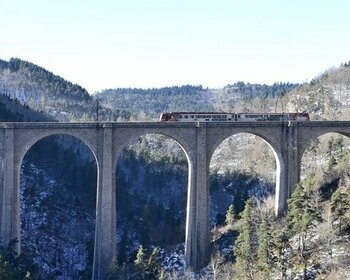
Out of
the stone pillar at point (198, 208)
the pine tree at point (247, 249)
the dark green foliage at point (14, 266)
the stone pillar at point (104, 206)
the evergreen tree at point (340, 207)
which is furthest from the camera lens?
the stone pillar at point (198, 208)

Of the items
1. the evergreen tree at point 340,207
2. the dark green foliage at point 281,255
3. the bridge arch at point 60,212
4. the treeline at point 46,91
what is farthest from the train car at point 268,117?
the treeline at point 46,91

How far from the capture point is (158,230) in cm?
7162

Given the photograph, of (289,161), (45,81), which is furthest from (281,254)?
(45,81)

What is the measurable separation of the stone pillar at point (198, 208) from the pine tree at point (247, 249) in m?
5.29

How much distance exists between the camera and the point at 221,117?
53500mm

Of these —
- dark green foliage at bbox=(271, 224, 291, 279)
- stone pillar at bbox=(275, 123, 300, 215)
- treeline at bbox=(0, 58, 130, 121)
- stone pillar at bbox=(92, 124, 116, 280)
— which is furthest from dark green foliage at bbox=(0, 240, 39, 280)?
treeline at bbox=(0, 58, 130, 121)

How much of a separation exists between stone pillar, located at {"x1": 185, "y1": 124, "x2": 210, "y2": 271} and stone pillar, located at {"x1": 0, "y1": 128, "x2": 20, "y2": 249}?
16321 mm

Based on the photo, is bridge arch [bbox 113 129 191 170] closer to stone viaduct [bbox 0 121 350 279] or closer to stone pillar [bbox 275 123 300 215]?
Result: stone viaduct [bbox 0 121 350 279]

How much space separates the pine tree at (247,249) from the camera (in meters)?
39.4

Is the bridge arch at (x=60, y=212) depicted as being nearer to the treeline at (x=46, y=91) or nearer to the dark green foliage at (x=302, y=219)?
the dark green foliage at (x=302, y=219)

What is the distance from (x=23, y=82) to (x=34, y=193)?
113109mm

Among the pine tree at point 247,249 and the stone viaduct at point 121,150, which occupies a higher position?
the stone viaduct at point 121,150

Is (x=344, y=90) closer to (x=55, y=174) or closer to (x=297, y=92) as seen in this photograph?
(x=297, y=92)

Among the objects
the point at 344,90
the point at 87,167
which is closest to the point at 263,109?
the point at 344,90
